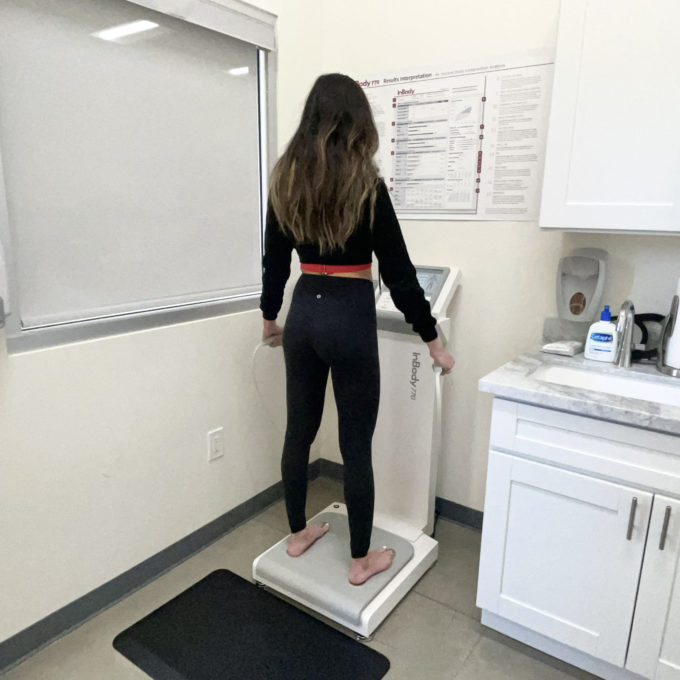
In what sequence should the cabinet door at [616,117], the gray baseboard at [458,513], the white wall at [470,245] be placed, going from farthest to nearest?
the gray baseboard at [458,513], the white wall at [470,245], the cabinet door at [616,117]

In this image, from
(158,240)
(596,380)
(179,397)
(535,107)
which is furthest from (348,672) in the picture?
(535,107)

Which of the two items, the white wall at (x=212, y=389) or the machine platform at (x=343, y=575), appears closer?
the white wall at (x=212, y=389)

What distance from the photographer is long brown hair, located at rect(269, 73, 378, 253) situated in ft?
4.57

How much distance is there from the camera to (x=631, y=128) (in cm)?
137

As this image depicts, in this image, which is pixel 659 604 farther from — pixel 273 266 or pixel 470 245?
pixel 273 266

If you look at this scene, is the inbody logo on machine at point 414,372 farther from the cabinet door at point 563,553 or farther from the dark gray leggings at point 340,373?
the cabinet door at point 563,553

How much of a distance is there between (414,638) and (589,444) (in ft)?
2.64

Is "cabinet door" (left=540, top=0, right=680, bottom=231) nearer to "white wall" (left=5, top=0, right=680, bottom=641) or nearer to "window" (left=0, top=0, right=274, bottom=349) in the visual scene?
"white wall" (left=5, top=0, right=680, bottom=641)

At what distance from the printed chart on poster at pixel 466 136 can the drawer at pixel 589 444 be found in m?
0.79

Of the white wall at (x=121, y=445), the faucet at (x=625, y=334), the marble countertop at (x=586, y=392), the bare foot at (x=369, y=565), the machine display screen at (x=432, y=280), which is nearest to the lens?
the marble countertop at (x=586, y=392)

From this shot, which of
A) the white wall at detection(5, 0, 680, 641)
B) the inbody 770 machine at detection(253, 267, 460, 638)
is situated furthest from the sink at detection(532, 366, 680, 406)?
the inbody 770 machine at detection(253, 267, 460, 638)

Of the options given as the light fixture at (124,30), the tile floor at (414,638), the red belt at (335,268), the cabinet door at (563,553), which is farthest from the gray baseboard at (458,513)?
the light fixture at (124,30)

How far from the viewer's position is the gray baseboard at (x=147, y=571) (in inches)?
58.8

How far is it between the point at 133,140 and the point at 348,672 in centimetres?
170
